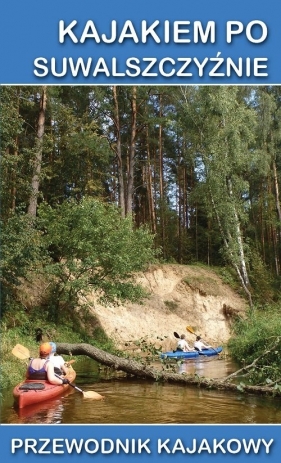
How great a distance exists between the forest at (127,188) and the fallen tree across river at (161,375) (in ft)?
11.2

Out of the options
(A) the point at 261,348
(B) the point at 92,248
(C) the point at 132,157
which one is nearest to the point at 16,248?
(B) the point at 92,248

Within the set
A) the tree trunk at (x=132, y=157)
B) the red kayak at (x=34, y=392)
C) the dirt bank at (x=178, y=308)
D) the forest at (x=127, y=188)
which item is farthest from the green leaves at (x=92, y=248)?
the red kayak at (x=34, y=392)

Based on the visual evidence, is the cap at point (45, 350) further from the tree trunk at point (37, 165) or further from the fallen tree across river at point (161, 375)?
the tree trunk at point (37, 165)

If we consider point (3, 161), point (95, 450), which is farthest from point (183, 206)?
point (95, 450)

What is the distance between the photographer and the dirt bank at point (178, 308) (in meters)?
21.3

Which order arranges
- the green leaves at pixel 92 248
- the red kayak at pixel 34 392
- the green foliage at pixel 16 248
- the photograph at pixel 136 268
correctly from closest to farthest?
the red kayak at pixel 34 392 → the photograph at pixel 136 268 → the green foliage at pixel 16 248 → the green leaves at pixel 92 248

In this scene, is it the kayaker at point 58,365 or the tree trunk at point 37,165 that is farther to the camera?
the tree trunk at point 37,165

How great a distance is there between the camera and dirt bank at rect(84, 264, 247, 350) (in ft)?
70.0

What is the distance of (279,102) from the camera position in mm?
29156

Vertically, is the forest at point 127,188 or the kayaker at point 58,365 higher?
the forest at point 127,188

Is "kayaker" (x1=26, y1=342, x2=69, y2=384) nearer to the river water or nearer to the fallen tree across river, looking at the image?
the river water

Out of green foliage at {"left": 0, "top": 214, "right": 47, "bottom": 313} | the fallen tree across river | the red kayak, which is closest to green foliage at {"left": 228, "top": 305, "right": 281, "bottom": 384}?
the fallen tree across river

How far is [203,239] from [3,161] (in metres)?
21.9

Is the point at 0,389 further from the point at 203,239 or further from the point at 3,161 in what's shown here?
the point at 203,239
